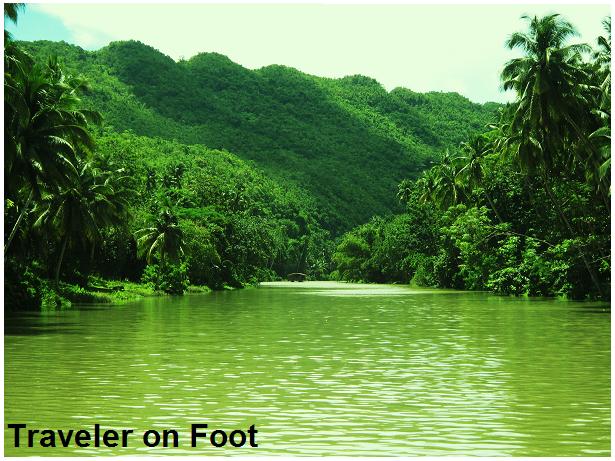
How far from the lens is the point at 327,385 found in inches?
746

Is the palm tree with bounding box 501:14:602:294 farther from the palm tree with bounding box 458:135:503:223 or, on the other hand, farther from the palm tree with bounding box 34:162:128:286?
the palm tree with bounding box 458:135:503:223

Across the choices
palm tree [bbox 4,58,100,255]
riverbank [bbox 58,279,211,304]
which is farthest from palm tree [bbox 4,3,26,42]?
riverbank [bbox 58,279,211,304]

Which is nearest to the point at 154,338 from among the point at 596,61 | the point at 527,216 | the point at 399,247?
the point at 596,61

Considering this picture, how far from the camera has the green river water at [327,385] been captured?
13039 millimetres

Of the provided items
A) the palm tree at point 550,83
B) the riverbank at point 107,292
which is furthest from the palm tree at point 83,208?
the palm tree at point 550,83

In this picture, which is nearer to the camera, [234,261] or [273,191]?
[234,261]

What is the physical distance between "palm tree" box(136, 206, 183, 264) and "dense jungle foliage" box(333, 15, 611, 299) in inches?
975

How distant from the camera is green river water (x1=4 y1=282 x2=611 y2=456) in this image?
13.0 m

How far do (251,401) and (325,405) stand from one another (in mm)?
1385

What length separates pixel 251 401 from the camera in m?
16.7

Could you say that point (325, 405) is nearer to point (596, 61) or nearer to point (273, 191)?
point (596, 61)

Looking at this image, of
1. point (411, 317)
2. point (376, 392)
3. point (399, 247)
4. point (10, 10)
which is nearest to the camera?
point (376, 392)

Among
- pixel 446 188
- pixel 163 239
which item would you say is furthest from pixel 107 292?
pixel 446 188

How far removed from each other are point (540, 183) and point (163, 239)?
101 feet
